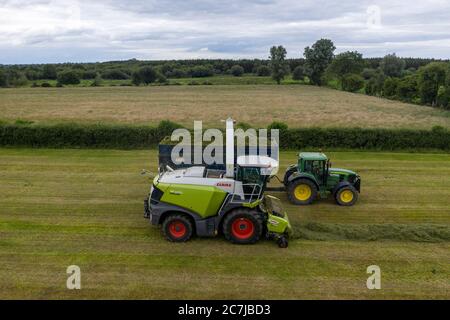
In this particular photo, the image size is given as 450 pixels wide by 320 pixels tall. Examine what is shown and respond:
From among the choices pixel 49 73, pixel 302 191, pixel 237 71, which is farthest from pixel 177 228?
pixel 49 73

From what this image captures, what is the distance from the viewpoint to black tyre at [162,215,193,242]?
1129 centimetres

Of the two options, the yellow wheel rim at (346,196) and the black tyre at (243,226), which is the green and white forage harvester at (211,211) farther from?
the yellow wheel rim at (346,196)

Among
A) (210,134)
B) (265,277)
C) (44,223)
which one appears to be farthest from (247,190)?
(210,134)

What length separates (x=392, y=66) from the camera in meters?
96.9

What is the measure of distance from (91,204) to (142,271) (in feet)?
18.6

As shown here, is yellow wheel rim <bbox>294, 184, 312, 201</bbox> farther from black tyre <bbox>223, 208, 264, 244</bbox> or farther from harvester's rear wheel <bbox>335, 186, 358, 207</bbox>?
black tyre <bbox>223, 208, 264, 244</bbox>

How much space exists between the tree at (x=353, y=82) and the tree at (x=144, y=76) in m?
40.2

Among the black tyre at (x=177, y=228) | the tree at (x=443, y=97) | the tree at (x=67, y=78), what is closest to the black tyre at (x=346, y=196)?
the black tyre at (x=177, y=228)

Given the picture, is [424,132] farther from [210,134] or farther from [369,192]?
[210,134]

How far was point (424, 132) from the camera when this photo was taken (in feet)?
77.8

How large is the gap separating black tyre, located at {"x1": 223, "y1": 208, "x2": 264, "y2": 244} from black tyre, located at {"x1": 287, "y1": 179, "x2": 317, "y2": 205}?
3791mm

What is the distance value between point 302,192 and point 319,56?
82.9 meters

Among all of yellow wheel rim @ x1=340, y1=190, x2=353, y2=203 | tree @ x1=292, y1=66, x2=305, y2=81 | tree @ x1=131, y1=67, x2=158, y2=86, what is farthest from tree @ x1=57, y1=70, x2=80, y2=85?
yellow wheel rim @ x1=340, y1=190, x2=353, y2=203

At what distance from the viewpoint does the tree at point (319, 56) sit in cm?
9256
